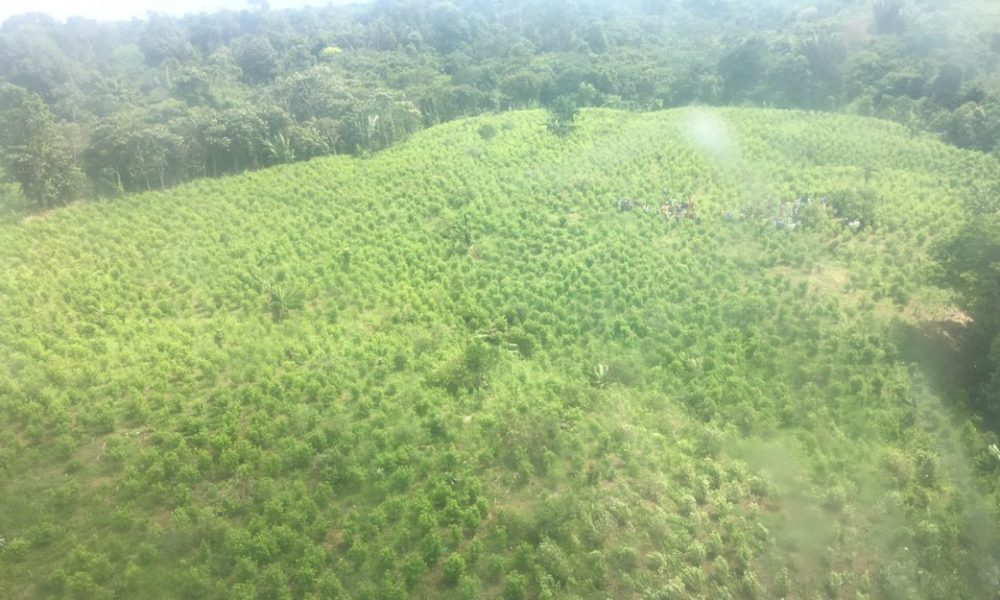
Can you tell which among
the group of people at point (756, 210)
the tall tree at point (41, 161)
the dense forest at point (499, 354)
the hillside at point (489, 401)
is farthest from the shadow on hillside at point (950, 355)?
the tall tree at point (41, 161)

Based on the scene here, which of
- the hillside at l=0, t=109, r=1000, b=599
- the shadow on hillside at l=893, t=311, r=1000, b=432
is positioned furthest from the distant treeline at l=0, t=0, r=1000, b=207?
the shadow on hillside at l=893, t=311, r=1000, b=432

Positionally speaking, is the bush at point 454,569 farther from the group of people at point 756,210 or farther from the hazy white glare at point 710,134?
the hazy white glare at point 710,134

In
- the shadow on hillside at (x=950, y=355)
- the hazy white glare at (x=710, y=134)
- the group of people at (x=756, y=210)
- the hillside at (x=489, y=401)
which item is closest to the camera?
the hillside at (x=489, y=401)

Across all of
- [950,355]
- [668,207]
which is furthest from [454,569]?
[668,207]

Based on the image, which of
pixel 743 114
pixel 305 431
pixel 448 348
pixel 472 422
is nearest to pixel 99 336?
pixel 305 431

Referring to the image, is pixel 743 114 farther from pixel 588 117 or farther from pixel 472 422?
pixel 472 422

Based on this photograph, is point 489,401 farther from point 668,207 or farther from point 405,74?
point 405,74
